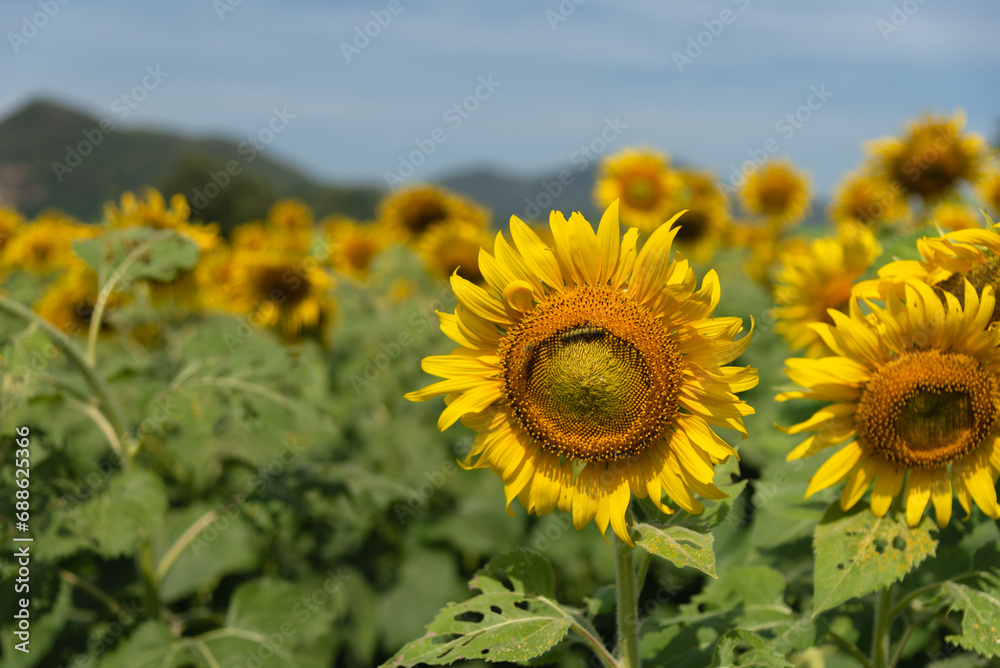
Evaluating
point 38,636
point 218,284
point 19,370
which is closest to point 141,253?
point 19,370

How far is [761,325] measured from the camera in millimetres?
5363

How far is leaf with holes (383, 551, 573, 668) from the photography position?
1684 mm

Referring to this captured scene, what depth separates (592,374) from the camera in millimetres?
1803

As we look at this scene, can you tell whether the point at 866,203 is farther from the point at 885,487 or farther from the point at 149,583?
the point at 149,583

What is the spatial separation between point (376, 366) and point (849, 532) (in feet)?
13.7

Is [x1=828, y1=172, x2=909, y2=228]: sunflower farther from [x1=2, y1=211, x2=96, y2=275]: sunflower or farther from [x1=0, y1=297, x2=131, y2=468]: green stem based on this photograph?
[x1=2, y1=211, x2=96, y2=275]: sunflower

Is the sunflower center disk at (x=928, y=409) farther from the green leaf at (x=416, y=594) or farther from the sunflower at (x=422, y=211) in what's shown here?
the sunflower at (x=422, y=211)

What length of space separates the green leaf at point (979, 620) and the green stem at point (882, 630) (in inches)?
9.3

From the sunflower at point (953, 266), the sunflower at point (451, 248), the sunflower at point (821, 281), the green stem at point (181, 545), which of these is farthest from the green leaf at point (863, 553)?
the sunflower at point (451, 248)

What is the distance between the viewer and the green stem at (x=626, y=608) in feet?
6.13

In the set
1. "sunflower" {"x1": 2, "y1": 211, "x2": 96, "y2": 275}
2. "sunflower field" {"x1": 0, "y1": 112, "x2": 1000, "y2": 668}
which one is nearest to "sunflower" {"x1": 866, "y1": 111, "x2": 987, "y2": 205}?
"sunflower field" {"x1": 0, "y1": 112, "x2": 1000, "y2": 668}

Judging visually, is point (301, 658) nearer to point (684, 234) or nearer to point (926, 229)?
point (926, 229)

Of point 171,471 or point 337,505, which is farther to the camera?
point 171,471

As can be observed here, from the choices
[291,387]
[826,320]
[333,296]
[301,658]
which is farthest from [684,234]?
[301,658]
